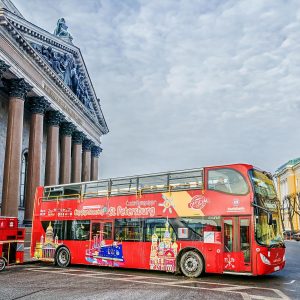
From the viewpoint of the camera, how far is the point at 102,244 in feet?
54.4

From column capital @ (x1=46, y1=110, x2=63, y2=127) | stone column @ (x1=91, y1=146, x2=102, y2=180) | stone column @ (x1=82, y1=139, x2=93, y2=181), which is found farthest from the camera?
stone column @ (x1=91, y1=146, x2=102, y2=180)

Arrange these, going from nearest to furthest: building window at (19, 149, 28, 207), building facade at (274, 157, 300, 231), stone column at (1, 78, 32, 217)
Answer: stone column at (1, 78, 32, 217)
building window at (19, 149, 28, 207)
building facade at (274, 157, 300, 231)

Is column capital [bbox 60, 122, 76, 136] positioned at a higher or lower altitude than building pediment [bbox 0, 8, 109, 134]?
lower

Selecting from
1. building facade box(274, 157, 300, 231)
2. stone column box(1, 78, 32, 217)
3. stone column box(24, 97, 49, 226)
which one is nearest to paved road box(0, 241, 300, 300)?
stone column box(1, 78, 32, 217)

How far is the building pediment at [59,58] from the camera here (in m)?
25.7

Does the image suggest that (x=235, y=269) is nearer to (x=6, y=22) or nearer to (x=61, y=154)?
(x=6, y=22)

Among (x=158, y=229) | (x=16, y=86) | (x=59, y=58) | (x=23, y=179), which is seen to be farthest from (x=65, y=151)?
(x=158, y=229)

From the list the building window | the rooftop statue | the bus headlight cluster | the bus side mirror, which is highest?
the rooftop statue

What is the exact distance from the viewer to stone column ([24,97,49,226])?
2847 cm

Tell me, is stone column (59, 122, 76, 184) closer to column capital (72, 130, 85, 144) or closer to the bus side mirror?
column capital (72, 130, 85, 144)

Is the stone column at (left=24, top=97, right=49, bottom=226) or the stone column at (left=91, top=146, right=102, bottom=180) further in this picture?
the stone column at (left=91, top=146, right=102, bottom=180)

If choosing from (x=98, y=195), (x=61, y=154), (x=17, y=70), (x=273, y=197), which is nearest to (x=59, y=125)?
(x=61, y=154)

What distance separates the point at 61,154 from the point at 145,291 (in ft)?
89.4

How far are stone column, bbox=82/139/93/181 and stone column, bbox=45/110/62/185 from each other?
10.6 m
